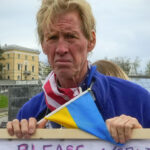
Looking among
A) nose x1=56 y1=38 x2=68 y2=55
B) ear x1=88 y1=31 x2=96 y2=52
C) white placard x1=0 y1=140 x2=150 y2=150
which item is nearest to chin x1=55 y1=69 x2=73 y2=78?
nose x1=56 y1=38 x2=68 y2=55

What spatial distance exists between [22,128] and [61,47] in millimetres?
491

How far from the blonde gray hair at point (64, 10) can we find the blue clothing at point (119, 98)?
0.29 metres

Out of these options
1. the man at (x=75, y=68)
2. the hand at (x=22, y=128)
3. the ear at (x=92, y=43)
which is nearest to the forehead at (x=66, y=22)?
the man at (x=75, y=68)

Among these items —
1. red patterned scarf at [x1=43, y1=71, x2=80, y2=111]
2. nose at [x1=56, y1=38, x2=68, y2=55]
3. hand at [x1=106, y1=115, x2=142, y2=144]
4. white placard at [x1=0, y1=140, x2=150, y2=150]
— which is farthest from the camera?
red patterned scarf at [x1=43, y1=71, x2=80, y2=111]

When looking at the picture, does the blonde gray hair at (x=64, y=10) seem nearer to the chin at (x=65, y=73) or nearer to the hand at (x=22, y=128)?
the chin at (x=65, y=73)

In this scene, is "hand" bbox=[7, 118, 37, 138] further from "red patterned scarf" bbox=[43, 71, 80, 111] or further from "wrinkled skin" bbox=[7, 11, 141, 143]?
"red patterned scarf" bbox=[43, 71, 80, 111]

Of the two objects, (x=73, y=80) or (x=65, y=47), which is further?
(x=73, y=80)

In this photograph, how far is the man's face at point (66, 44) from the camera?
4.79ft

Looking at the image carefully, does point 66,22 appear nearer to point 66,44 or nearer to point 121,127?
point 66,44

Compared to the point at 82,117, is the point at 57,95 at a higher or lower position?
higher

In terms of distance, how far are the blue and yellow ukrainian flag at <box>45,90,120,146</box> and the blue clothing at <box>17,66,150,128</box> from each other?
14 cm

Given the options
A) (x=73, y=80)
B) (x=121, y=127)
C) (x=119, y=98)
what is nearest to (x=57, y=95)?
(x=73, y=80)

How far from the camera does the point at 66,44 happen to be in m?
1.46

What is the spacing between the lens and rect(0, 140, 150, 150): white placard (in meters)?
1.31
